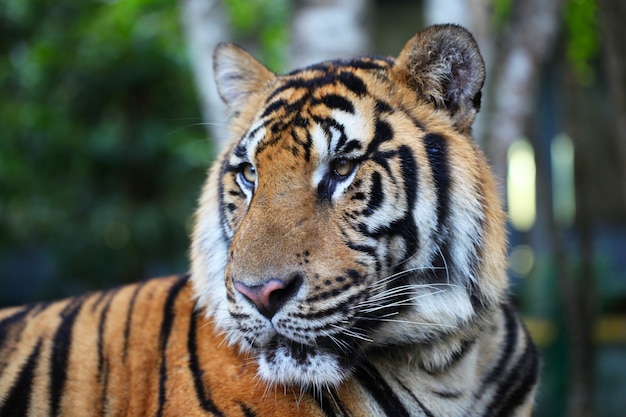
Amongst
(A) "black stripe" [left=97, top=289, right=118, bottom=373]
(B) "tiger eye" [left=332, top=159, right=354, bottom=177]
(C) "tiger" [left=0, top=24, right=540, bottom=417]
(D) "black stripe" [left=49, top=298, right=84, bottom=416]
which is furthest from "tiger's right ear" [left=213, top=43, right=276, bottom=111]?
→ (D) "black stripe" [left=49, top=298, right=84, bottom=416]

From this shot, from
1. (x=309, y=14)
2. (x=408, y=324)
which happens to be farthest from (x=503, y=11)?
(x=408, y=324)

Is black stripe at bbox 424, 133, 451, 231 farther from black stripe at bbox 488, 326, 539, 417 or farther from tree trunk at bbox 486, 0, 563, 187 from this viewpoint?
tree trunk at bbox 486, 0, 563, 187

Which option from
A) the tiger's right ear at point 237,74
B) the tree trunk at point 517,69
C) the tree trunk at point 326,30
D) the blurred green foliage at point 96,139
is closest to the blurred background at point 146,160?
the blurred green foliage at point 96,139

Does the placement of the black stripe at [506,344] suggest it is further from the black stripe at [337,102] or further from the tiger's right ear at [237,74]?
the tiger's right ear at [237,74]

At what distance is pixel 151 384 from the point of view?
7.54ft

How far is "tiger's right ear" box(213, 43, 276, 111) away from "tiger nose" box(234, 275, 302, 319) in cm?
109

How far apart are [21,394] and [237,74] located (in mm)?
1449

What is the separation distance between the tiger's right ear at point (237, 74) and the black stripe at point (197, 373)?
92 centimetres

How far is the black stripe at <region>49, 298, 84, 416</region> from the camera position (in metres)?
2.38

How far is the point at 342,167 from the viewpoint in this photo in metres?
2.18

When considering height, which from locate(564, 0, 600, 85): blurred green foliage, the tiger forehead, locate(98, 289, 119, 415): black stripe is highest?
locate(564, 0, 600, 85): blurred green foliage

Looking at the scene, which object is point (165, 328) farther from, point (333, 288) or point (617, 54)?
point (617, 54)

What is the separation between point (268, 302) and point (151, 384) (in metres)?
0.64

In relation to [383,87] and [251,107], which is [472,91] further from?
[251,107]
